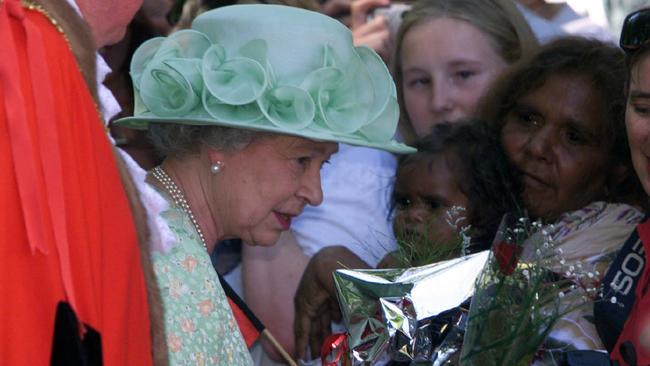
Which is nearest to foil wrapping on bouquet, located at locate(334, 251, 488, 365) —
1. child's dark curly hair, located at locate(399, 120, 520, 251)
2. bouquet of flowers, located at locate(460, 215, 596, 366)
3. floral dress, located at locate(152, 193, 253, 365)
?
bouquet of flowers, located at locate(460, 215, 596, 366)

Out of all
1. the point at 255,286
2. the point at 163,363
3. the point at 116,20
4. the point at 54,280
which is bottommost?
the point at 255,286

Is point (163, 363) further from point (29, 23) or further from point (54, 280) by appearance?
point (29, 23)

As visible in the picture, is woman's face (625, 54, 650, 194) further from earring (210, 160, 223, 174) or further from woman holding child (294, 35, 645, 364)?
earring (210, 160, 223, 174)

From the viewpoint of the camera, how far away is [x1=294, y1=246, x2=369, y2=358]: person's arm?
3217mm

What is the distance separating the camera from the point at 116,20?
1.94 metres

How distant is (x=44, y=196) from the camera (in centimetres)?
161

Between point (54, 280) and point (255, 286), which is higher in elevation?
point (54, 280)

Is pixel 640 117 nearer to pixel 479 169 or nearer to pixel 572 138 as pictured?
pixel 572 138

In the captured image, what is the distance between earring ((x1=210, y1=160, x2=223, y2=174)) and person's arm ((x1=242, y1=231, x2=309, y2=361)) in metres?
0.83

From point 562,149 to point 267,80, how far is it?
107 centimetres

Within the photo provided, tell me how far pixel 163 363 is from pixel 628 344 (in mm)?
960

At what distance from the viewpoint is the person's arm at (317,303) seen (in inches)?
127

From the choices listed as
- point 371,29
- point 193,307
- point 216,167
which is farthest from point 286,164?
point 371,29

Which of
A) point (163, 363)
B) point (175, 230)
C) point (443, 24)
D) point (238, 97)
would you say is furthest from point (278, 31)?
point (443, 24)
